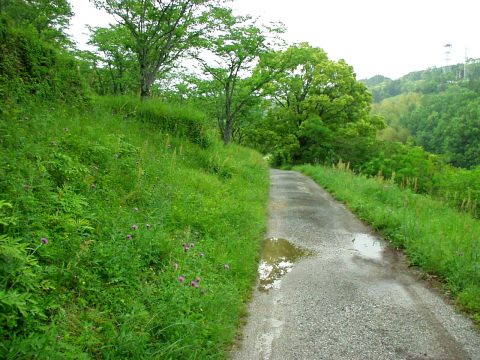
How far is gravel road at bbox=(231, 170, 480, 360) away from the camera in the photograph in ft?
11.4

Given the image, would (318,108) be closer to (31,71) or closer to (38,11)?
(38,11)

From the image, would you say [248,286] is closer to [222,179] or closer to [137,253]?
[137,253]

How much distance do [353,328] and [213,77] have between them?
56.8 ft

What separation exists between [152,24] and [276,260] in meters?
9.27

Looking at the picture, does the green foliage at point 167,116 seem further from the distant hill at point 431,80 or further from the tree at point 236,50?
the distant hill at point 431,80

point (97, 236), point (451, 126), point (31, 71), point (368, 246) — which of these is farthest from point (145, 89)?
point (451, 126)

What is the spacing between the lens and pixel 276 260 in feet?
19.3

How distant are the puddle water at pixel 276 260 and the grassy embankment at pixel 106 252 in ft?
0.72

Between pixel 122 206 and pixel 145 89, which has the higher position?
pixel 145 89

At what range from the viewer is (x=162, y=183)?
649 centimetres

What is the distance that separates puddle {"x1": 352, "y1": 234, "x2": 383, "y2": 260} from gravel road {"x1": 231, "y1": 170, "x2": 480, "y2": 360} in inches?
0.8

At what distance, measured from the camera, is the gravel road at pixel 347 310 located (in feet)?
11.4

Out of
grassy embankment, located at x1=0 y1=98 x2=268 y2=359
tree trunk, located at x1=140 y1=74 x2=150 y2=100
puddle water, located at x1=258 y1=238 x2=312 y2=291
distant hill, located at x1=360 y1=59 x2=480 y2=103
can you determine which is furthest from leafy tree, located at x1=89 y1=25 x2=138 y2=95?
distant hill, located at x1=360 y1=59 x2=480 y2=103

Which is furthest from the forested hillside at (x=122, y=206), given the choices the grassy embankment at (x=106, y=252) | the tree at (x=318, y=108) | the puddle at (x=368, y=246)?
the tree at (x=318, y=108)
